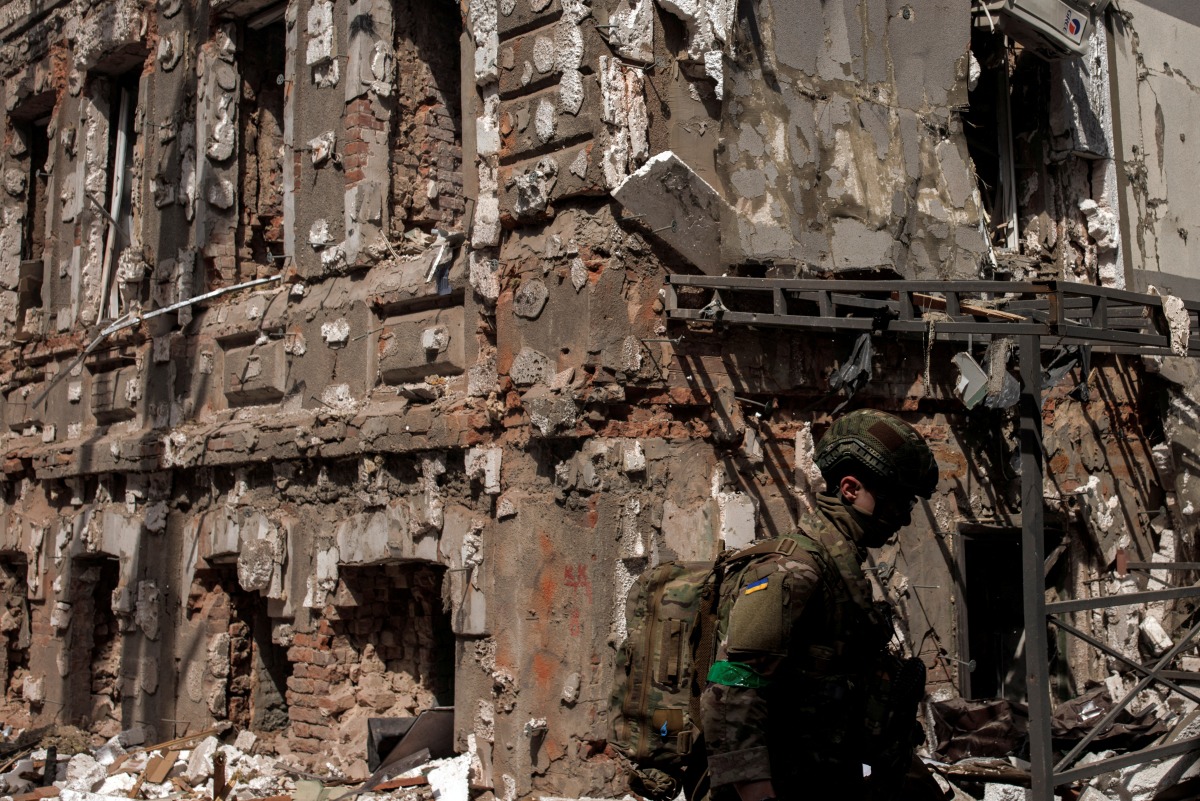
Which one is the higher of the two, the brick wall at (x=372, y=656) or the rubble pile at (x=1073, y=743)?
the brick wall at (x=372, y=656)

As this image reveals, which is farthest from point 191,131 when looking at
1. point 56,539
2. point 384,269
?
point 56,539

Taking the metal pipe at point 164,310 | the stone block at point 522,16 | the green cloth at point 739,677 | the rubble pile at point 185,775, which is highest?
the stone block at point 522,16

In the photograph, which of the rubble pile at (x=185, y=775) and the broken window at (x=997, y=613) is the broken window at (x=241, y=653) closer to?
the rubble pile at (x=185, y=775)

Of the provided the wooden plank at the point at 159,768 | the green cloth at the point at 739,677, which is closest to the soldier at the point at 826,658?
the green cloth at the point at 739,677

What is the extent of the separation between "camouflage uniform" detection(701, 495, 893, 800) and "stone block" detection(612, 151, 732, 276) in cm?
286

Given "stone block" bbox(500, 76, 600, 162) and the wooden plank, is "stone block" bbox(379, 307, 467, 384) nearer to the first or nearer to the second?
"stone block" bbox(500, 76, 600, 162)

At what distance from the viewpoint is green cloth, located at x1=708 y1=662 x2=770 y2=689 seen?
3.24m

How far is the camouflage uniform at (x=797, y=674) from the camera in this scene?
3.21 metres

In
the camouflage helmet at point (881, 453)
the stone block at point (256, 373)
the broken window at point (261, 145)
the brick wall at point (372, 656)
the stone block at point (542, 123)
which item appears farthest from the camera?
the broken window at point (261, 145)

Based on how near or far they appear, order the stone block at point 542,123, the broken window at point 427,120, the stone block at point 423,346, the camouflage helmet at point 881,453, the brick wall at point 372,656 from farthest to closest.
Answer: the broken window at point 427,120, the brick wall at point 372,656, the stone block at point 423,346, the stone block at point 542,123, the camouflage helmet at point 881,453

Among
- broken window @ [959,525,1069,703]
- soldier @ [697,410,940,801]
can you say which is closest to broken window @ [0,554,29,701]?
broken window @ [959,525,1069,703]

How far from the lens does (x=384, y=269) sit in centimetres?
761

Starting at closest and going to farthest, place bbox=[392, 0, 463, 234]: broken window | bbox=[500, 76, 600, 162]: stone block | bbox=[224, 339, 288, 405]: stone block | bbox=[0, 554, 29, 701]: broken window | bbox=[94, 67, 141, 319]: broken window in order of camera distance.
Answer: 1. bbox=[500, 76, 600, 162]: stone block
2. bbox=[392, 0, 463, 234]: broken window
3. bbox=[224, 339, 288, 405]: stone block
4. bbox=[94, 67, 141, 319]: broken window
5. bbox=[0, 554, 29, 701]: broken window

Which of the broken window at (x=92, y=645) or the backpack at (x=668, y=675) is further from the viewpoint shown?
the broken window at (x=92, y=645)
